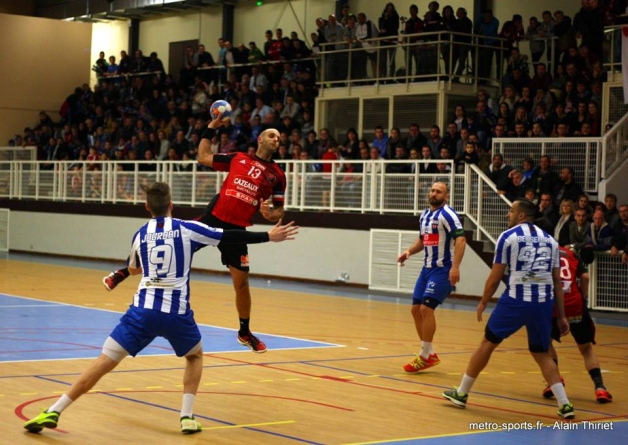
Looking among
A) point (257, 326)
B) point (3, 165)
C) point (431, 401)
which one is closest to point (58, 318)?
point (257, 326)

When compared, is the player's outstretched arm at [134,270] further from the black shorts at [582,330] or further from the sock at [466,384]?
the black shorts at [582,330]

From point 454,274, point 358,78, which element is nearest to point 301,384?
point 454,274

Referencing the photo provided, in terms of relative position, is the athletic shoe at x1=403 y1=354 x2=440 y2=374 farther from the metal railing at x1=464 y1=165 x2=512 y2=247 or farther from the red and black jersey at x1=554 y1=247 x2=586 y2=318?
the metal railing at x1=464 y1=165 x2=512 y2=247

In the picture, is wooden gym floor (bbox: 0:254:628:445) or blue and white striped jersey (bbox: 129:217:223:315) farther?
wooden gym floor (bbox: 0:254:628:445)

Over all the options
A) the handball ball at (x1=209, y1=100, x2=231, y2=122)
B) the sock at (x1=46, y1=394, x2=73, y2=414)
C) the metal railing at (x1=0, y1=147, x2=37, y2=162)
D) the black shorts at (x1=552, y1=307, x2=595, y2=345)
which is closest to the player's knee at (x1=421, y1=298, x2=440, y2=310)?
the black shorts at (x1=552, y1=307, x2=595, y2=345)

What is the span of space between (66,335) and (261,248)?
12485 millimetres

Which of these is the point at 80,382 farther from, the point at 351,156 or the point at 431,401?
the point at 351,156

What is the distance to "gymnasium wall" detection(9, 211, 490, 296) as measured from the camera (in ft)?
79.1

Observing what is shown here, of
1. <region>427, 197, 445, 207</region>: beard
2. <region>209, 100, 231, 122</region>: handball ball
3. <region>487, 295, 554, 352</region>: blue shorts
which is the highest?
<region>209, 100, 231, 122</region>: handball ball

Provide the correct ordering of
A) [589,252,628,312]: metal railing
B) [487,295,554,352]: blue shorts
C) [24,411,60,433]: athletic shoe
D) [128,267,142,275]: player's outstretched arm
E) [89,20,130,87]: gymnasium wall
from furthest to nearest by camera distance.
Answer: [89,20,130,87]: gymnasium wall, [589,252,628,312]: metal railing, [487,295,554,352]: blue shorts, [128,267,142,275]: player's outstretched arm, [24,411,60,433]: athletic shoe

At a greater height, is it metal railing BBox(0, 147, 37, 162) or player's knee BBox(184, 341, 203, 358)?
metal railing BBox(0, 147, 37, 162)

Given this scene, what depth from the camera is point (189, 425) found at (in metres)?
8.10

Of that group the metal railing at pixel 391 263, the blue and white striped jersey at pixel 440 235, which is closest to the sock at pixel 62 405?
the blue and white striped jersey at pixel 440 235

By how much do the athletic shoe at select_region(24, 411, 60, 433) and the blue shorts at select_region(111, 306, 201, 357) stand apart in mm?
724
